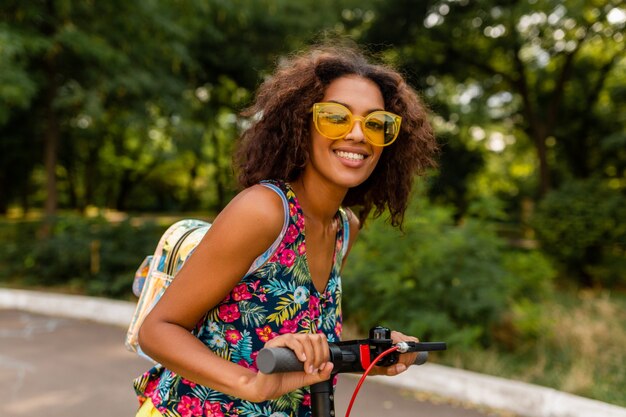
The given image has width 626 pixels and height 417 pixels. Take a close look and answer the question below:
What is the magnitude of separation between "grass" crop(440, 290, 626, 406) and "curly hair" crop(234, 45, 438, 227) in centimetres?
355

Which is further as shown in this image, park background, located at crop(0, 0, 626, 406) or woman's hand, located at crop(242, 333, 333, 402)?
park background, located at crop(0, 0, 626, 406)

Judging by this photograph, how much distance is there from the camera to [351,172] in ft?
5.03

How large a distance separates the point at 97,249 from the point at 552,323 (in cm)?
683

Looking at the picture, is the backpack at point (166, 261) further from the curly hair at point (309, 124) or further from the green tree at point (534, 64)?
the green tree at point (534, 64)

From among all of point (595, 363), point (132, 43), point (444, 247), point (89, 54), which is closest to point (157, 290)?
point (444, 247)

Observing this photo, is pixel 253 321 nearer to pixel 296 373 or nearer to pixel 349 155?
pixel 296 373

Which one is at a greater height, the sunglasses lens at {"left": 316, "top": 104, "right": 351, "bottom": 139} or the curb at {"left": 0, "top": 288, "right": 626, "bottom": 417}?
the sunglasses lens at {"left": 316, "top": 104, "right": 351, "bottom": 139}

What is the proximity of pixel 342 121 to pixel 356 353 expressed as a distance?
56 cm

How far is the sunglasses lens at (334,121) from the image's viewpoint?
4.94 feet

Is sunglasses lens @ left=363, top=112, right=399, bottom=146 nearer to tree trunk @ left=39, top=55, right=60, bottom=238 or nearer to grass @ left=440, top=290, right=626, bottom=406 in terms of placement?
grass @ left=440, top=290, right=626, bottom=406

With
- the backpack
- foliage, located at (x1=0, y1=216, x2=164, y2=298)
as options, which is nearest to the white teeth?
the backpack

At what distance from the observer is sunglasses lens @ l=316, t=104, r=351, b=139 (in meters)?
1.51

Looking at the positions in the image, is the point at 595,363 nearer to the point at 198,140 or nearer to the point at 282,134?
the point at 282,134

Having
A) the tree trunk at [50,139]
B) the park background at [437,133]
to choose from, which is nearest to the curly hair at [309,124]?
the park background at [437,133]
